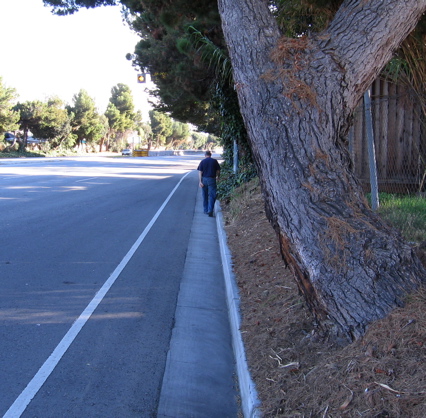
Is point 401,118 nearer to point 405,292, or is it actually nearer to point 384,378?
point 405,292

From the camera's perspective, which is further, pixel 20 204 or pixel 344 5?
pixel 20 204

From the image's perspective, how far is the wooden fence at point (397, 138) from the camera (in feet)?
28.1

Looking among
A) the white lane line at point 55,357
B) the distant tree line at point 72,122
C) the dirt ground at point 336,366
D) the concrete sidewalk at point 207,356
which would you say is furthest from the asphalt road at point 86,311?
the distant tree line at point 72,122

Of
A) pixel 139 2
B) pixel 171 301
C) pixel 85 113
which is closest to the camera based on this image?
pixel 171 301

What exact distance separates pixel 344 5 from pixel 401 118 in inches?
192

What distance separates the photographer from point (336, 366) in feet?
11.2

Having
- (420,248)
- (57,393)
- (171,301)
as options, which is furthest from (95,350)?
(420,248)

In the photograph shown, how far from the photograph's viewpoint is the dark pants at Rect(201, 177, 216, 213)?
44.4 feet

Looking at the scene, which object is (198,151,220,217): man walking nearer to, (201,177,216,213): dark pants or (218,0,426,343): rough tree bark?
(201,177,216,213): dark pants

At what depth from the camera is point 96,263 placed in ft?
25.7

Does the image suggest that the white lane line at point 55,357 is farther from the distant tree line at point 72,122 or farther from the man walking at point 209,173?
the distant tree line at point 72,122

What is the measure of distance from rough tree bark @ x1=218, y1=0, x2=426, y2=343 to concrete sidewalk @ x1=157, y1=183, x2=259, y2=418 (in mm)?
973

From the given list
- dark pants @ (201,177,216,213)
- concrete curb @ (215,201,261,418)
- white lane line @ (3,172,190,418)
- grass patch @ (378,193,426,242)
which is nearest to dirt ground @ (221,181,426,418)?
concrete curb @ (215,201,261,418)

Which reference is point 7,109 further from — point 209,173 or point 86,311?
point 86,311
